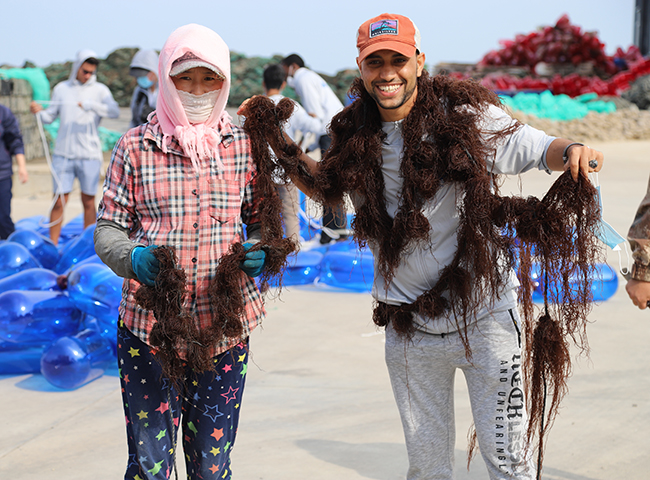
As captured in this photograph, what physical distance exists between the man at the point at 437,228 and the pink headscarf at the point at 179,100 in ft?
0.68

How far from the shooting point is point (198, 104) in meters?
2.28

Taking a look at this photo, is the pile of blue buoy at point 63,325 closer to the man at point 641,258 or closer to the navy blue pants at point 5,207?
the navy blue pants at point 5,207

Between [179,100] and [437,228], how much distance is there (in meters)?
0.96

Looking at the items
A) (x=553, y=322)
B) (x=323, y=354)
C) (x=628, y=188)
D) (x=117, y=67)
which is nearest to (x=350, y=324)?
(x=323, y=354)

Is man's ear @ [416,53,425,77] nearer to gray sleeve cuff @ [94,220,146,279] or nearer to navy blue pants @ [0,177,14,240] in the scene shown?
gray sleeve cuff @ [94,220,146,279]

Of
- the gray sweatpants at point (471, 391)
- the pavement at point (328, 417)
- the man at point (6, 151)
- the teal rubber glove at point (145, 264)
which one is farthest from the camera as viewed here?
the man at point (6, 151)

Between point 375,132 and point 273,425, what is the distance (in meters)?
2.15

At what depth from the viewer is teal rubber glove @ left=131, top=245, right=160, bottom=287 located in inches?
82.3

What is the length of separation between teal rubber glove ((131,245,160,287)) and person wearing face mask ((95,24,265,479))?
0.07 metres

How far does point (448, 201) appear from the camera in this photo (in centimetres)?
237

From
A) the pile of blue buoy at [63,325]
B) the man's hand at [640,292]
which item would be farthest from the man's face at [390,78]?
the pile of blue buoy at [63,325]

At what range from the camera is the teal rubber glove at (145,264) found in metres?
2.09

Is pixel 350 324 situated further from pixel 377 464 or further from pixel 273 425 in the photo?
pixel 377 464

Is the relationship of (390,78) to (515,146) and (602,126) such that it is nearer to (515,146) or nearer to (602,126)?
(515,146)
